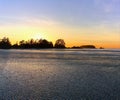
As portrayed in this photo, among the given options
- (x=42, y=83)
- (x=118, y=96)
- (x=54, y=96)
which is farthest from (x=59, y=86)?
(x=118, y=96)

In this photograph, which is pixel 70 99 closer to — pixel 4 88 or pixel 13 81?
pixel 4 88

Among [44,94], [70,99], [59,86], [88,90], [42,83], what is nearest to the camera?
[70,99]

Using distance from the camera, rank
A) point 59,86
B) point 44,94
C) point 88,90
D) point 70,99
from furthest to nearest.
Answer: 1. point 59,86
2. point 88,90
3. point 44,94
4. point 70,99

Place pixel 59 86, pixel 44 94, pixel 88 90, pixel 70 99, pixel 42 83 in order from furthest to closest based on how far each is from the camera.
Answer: pixel 42 83
pixel 59 86
pixel 88 90
pixel 44 94
pixel 70 99

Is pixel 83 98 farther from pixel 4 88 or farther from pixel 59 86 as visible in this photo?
pixel 4 88

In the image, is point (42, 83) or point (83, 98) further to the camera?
point (42, 83)

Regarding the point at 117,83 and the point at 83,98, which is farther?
the point at 117,83

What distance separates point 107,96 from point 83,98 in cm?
138

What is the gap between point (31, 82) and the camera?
1978 cm

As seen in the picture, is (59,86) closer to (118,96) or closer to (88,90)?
(88,90)

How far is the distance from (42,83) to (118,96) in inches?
236

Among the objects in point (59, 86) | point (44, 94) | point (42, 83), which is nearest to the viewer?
point (44, 94)

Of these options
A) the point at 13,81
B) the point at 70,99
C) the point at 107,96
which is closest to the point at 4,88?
the point at 13,81

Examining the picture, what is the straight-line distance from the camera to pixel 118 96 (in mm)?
15031
